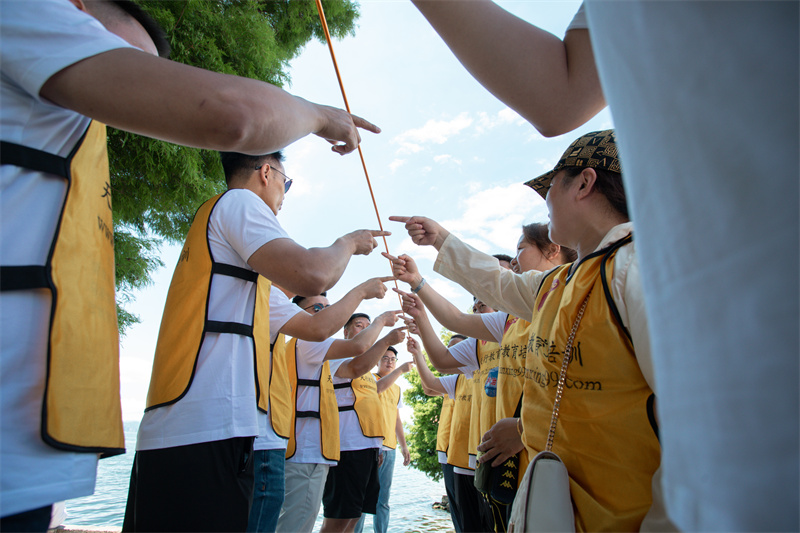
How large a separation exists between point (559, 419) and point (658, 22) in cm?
126

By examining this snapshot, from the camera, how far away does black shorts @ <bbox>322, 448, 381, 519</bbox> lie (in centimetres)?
585

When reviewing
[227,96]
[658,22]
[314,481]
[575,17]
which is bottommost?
[314,481]

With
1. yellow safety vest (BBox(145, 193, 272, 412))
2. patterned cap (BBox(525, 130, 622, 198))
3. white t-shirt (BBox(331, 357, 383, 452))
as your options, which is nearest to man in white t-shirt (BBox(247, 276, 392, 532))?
yellow safety vest (BBox(145, 193, 272, 412))

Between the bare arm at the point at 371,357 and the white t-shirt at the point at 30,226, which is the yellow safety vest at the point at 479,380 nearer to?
the bare arm at the point at 371,357

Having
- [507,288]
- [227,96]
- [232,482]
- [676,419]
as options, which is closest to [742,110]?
[676,419]

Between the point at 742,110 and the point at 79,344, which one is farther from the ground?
the point at 742,110

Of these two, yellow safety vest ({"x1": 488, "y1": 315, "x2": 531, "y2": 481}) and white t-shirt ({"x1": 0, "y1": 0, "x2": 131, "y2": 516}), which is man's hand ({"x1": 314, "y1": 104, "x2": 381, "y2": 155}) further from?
yellow safety vest ({"x1": 488, "y1": 315, "x2": 531, "y2": 481})

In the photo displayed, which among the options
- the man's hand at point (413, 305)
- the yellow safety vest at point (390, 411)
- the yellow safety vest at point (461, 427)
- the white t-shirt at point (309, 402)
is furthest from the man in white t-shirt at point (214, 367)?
the yellow safety vest at point (390, 411)

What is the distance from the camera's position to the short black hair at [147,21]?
154 cm

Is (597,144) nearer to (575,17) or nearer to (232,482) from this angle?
(575,17)

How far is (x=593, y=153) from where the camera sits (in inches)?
80.5

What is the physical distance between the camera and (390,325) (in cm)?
523

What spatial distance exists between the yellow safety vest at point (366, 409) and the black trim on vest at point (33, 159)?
19.8 ft

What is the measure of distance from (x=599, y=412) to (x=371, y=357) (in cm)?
441
